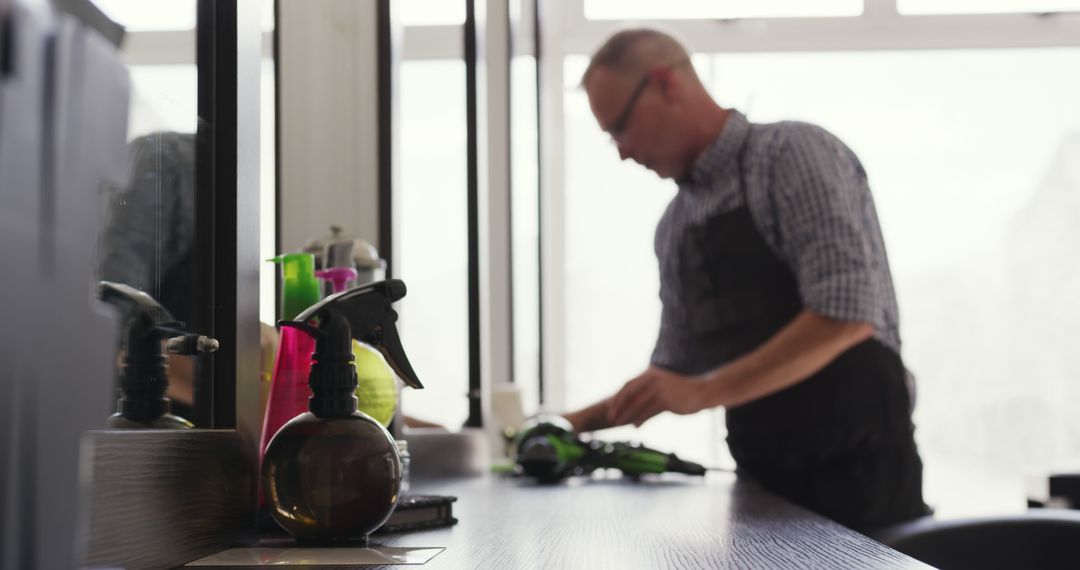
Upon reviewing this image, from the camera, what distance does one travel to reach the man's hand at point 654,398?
2.10 metres

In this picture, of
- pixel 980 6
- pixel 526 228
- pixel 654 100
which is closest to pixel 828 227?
pixel 654 100

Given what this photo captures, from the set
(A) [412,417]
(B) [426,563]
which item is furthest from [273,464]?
(A) [412,417]

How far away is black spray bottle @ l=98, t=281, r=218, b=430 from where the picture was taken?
0.56 metres

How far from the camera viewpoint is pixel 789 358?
1.98 metres

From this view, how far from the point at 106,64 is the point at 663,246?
2.21 m

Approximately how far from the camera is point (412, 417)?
1812mm

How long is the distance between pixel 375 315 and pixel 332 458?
11cm

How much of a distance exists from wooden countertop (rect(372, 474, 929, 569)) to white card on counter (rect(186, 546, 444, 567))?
2 centimetres

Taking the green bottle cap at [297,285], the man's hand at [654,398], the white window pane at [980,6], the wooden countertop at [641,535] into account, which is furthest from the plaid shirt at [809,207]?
the white window pane at [980,6]

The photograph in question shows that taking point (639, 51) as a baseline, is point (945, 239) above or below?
below

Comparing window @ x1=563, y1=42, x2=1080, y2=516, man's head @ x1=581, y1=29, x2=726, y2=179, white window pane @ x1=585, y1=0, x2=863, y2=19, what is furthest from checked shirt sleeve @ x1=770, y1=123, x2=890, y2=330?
white window pane @ x1=585, y1=0, x2=863, y2=19

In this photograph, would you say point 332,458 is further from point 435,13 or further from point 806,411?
point 435,13

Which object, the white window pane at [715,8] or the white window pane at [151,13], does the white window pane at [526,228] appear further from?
the white window pane at [151,13]

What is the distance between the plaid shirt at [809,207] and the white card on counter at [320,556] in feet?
4.74
